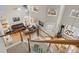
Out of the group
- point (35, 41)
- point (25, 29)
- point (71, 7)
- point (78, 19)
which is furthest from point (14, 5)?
point (78, 19)

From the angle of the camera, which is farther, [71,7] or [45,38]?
[45,38]

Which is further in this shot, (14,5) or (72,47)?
(72,47)

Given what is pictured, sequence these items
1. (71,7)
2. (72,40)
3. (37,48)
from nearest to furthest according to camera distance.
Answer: (71,7), (72,40), (37,48)

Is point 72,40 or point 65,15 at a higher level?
point 65,15

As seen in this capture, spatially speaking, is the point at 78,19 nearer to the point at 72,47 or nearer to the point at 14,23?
the point at 72,47

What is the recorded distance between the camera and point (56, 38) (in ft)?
4.68

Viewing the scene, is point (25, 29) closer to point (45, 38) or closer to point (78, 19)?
point (45, 38)

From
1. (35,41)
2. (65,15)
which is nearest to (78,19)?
(65,15)

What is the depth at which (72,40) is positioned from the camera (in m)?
1.39

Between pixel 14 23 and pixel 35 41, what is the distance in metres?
0.33

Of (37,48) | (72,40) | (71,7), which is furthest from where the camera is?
(37,48)
